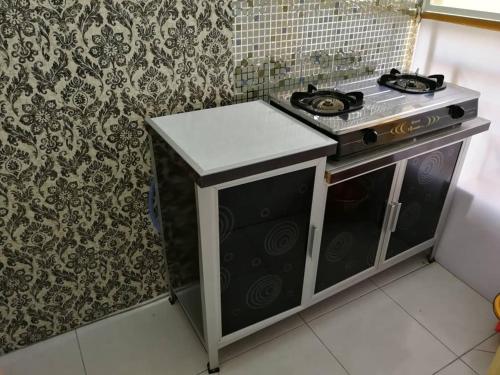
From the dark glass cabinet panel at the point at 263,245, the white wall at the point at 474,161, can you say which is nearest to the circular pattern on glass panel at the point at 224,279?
the dark glass cabinet panel at the point at 263,245

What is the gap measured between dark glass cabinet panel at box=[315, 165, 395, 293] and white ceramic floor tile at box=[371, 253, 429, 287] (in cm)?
28

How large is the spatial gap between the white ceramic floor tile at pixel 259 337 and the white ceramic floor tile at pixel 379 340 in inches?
3.6

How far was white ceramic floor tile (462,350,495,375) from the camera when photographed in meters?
1.69

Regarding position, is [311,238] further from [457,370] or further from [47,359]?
[47,359]

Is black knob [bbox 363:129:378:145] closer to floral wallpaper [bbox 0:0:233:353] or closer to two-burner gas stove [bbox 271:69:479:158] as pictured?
two-burner gas stove [bbox 271:69:479:158]

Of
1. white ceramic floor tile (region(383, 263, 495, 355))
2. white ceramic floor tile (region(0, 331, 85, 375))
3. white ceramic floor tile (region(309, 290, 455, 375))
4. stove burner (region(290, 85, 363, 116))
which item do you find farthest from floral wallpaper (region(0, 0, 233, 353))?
white ceramic floor tile (region(383, 263, 495, 355))

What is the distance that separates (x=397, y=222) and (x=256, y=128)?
0.85 meters

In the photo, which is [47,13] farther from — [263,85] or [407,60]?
[407,60]

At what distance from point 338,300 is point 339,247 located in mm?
400

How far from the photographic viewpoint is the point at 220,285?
57.5 inches

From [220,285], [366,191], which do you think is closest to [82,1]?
[220,285]

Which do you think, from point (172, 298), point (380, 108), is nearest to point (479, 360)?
point (380, 108)

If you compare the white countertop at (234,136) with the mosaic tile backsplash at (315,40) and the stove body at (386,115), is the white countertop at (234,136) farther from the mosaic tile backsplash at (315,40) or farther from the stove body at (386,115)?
the mosaic tile backsplash at (315,40)

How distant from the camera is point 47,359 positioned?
169 cm
